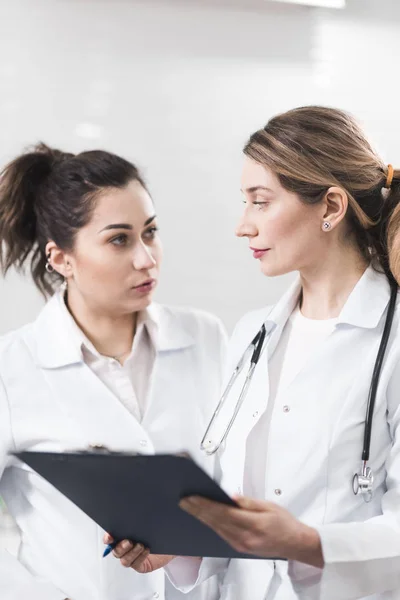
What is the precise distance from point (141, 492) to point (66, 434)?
0.71 meters

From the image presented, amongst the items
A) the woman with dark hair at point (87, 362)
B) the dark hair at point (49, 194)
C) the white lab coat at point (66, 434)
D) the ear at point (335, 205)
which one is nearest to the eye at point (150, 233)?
the woman with dark hair at point (87, 362)

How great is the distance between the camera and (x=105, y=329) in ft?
6.47

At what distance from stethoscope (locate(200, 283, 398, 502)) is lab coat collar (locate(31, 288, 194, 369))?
365mm

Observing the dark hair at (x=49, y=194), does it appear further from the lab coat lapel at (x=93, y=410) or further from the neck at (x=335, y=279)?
the neck at (x=335, y=279)

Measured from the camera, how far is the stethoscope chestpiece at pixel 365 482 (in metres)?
1.32

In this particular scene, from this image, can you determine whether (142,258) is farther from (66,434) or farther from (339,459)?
(339,459)

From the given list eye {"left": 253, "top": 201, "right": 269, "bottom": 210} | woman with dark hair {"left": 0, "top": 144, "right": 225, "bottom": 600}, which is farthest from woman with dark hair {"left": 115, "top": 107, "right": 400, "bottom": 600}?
woman with dark hair {"left": 0, "top": 144, "right": 225, "bottom": 600}

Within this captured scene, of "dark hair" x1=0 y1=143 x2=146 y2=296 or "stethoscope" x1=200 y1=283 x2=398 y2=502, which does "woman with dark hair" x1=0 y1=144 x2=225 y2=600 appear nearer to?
"dark hair" x1=0 y1=143 x2=146 y2=296

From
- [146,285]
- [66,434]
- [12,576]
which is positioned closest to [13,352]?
[66,434]

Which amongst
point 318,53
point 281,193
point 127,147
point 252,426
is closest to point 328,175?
point 281,193

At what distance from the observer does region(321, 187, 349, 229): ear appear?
57.4 inches

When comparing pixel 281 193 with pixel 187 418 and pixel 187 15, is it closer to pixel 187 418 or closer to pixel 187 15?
pixel 187 418

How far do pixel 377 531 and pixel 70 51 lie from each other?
179cm

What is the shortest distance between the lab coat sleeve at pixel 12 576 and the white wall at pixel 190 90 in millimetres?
707
